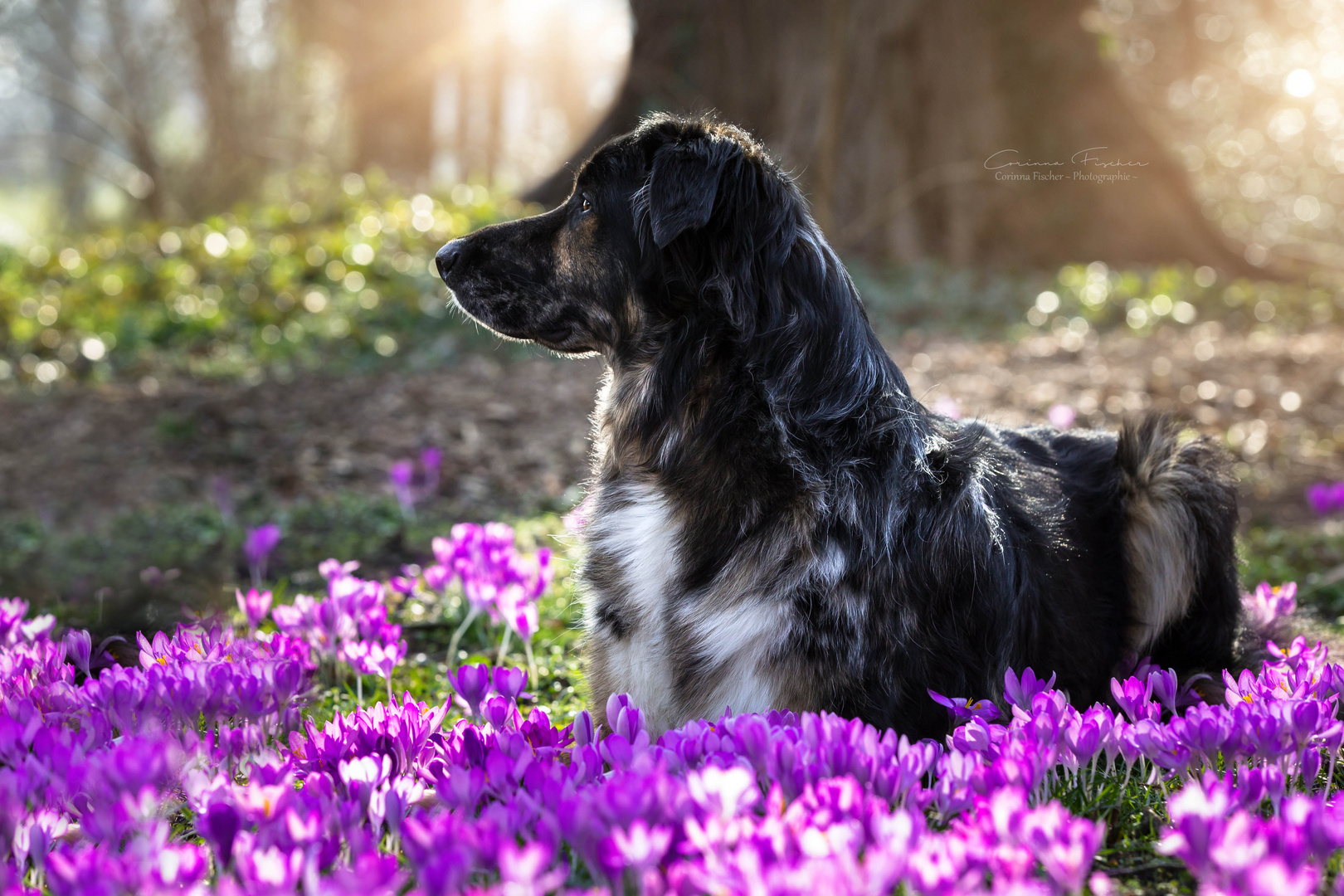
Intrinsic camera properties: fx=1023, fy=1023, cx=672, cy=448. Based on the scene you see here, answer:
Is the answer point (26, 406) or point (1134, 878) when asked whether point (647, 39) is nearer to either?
point (26, 406)

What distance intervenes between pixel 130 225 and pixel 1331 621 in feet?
52.5

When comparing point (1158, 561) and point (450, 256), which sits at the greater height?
point (450, 256)

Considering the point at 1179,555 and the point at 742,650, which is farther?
the point at 1179,555

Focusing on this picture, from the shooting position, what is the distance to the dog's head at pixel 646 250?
2906mm

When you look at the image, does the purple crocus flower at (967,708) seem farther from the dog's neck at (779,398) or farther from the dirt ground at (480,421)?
the dirt ground at (480,421)

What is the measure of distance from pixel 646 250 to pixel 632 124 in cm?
1102

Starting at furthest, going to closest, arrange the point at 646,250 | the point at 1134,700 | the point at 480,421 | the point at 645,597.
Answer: the point at 480,421 < the point at 646,250 < the point at 645,597 < the point at 1134,700

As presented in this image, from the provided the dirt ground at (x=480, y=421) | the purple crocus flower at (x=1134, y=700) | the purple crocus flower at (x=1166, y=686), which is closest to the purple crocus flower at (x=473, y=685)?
the purple crocus flower at (x=1134, y=700)

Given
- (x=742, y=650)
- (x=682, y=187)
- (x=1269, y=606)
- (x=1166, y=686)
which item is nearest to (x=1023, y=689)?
(x=1166, y=686)

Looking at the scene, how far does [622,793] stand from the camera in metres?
1.75

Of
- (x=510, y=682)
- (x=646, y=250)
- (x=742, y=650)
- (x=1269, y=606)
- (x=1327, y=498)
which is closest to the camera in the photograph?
(x=510, y=682)

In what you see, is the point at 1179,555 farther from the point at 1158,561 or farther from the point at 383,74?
the point at 383,74

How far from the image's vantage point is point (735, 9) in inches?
538

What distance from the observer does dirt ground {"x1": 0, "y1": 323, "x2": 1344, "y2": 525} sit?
6801mm
